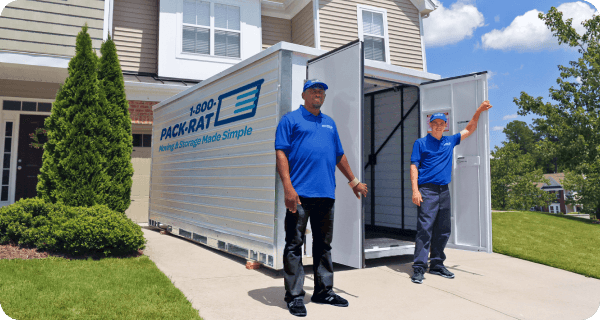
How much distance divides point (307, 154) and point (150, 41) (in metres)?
8.93

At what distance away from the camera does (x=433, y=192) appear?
4.73 metres

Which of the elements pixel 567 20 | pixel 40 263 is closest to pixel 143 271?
pixel 40 263

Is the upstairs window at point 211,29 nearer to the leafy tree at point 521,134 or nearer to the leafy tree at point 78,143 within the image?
the leafy tree at point 78,143

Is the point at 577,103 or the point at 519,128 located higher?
the point at 519,128

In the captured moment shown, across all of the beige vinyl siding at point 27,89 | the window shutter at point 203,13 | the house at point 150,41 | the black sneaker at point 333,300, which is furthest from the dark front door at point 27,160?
the black sneaker at point 333,300

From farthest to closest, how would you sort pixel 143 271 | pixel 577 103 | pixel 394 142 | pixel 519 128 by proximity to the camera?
pixel 519 128 < pixel 577 103 < pixel 394 142 < pixel 143 271

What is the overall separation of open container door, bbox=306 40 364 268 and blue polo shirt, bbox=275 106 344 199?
29.4 inches

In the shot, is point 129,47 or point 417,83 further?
point 129,47

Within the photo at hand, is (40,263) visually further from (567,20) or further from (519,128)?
(519,128)

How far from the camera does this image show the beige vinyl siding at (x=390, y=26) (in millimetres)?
11695

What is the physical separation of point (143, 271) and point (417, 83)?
430 centimetres

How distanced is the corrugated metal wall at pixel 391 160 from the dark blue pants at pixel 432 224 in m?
2.03

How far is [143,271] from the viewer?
15.2 feet

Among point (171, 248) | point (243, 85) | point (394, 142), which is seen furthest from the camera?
point (394, 142)
